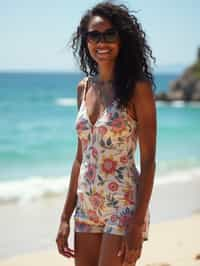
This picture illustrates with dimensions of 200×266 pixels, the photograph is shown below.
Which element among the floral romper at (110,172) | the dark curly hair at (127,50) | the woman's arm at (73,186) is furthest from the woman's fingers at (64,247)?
the dark curly hair at (127,50)

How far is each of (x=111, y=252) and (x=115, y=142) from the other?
54 centimetres

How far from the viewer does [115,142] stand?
9.45ft

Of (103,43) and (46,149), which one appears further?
(46,149)

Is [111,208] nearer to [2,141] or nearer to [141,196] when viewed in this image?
[141,196]

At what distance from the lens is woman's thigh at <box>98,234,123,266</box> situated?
281cm

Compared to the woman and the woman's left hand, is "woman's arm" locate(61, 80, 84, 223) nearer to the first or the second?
the woman

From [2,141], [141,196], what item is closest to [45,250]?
[141,196]

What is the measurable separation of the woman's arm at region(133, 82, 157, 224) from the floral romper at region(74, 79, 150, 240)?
0.07 meters

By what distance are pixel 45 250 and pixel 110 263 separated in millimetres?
3928

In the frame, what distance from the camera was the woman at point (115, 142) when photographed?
2820mm

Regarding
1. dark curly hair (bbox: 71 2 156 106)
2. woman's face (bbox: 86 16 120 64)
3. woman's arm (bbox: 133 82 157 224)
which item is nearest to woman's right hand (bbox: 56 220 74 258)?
woman's arm (bbox: 133 82 157 224)

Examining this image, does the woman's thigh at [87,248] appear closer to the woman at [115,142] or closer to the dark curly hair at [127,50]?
the woman at [115,142]

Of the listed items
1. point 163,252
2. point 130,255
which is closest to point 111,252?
point 130,255

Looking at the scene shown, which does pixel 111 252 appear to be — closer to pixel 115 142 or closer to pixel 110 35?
pixel 115 142
